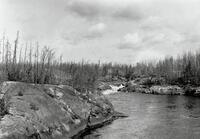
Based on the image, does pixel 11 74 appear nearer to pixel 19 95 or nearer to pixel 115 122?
pixel 19 95

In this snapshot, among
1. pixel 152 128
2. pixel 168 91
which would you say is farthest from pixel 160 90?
pixel 152 128

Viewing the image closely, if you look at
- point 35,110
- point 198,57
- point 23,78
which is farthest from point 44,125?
point 198,57

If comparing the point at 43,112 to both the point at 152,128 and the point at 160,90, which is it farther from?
the point at 160,90

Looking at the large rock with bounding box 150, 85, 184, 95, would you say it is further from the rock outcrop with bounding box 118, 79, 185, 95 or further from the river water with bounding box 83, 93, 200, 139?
the river water with bounding box 83, 93, 200, 139

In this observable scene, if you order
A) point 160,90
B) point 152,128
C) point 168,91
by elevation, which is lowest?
point 168,91

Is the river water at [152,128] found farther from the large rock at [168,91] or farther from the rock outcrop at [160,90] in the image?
the rock outcrop at [160,90]

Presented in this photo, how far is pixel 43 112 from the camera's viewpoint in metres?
26.6

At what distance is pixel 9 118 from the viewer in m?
21.8

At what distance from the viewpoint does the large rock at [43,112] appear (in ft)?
72.0

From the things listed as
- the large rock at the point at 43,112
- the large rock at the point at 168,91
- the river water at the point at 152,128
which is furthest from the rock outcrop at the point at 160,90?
the large rock at the point at 43,112

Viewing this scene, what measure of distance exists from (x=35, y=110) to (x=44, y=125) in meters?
1.93

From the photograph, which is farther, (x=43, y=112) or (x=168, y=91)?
(x=168, y=91)

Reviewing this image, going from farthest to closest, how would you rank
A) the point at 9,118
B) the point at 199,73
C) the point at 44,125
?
1. the point at 199,73
2. the point at 44,125
3. the point at 9,118

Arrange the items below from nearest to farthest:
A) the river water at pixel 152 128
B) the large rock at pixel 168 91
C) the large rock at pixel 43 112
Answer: the large rock at pixel 43 112
the river water at pixel 152 128
the large rock at pixel 168 91
